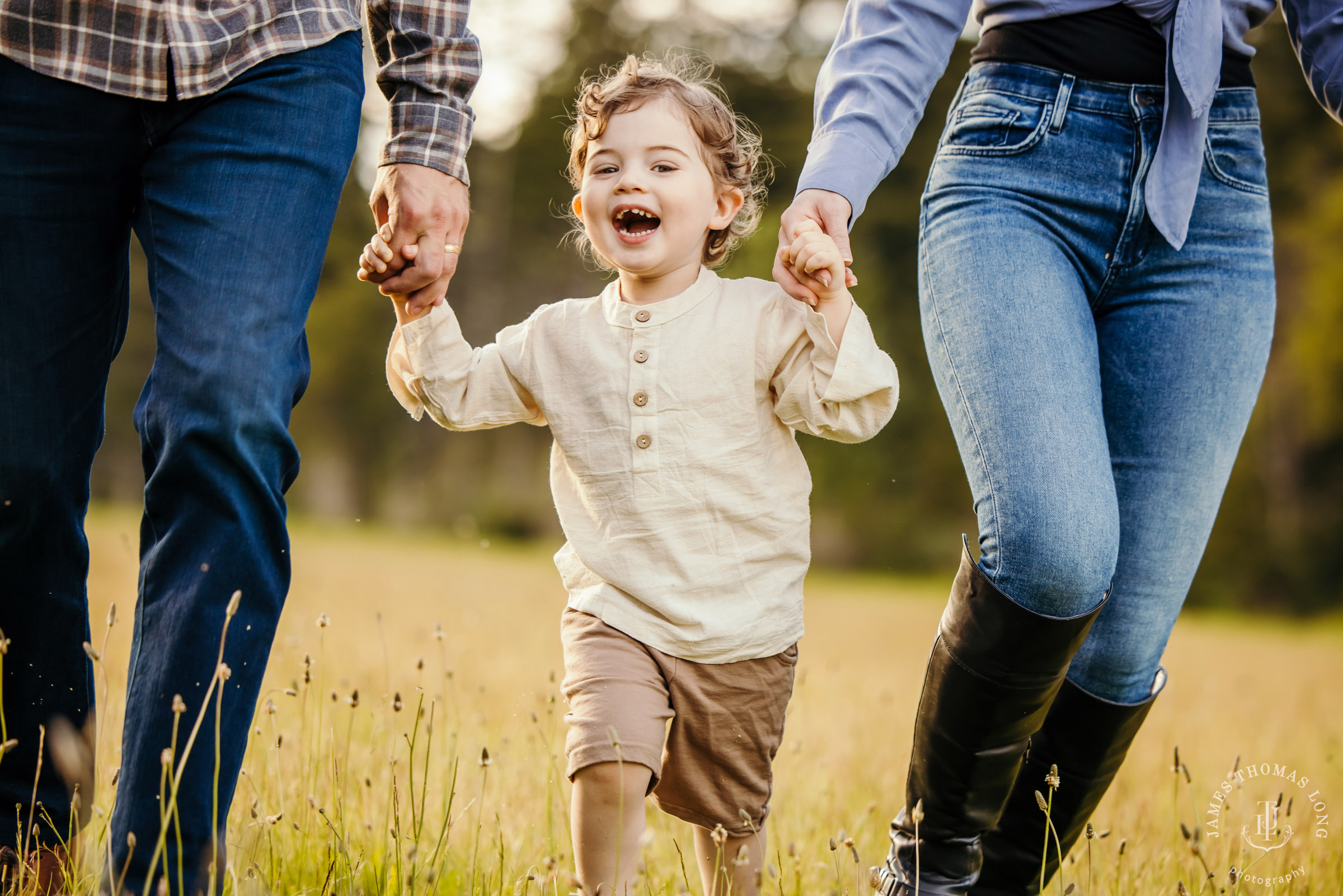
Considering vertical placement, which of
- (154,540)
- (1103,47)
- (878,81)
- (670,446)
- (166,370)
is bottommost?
(154,540)

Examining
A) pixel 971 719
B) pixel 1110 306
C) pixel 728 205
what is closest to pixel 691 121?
pixel 728 205

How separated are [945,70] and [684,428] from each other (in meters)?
0.90

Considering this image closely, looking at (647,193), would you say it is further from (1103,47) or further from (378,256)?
(1103,47)

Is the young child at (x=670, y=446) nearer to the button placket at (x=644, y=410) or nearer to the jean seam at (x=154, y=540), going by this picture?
the button placket at (x=644, y=410)

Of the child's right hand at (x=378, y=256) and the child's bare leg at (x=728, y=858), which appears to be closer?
the child's right hand at (x=378, y=256)

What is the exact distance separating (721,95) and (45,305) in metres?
1.53

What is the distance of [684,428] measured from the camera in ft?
7.30

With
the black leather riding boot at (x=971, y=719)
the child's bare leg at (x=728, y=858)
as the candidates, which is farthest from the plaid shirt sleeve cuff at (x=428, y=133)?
the child's bare leg at (x=728, y=858)

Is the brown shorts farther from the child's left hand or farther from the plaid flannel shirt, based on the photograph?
the plaid flannel shirt

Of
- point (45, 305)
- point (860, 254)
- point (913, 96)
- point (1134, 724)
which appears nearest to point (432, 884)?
point (45, 305)

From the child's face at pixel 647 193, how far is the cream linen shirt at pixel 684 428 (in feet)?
0.33

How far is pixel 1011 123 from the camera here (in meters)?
2.28

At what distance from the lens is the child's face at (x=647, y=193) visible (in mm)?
2283

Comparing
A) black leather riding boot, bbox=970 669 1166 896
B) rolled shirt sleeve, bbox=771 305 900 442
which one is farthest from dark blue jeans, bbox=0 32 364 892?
black leather riding boot, bbox=970 669 1166 896
